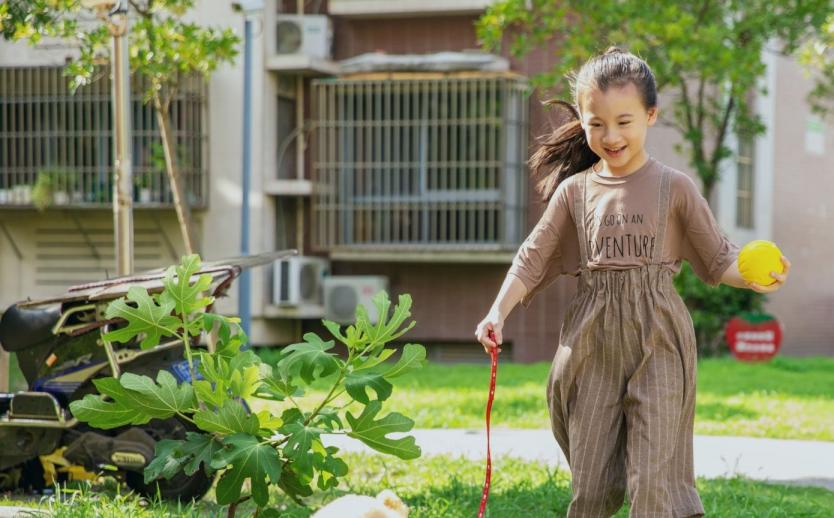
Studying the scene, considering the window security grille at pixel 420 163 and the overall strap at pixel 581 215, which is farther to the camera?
the window security grille at pixel 420 163

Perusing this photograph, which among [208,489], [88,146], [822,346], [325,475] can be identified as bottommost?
[822,346]

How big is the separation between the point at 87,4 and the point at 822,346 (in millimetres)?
19286

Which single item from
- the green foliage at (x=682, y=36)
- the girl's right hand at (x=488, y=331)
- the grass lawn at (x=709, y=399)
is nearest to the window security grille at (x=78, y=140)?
the green foliage at (x=682, y=36)

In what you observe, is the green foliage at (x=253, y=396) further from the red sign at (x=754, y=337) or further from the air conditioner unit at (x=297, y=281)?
the red sign at (x=754, y=337)

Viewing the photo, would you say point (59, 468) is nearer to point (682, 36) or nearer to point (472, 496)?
point (472, 496)

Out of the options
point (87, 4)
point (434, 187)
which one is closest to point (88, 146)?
point (434, 187)

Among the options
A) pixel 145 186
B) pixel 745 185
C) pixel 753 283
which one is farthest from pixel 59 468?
pixel 745 185

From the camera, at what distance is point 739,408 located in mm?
10852

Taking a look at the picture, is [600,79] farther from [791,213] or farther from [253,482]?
[791,213]

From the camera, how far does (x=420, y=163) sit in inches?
704

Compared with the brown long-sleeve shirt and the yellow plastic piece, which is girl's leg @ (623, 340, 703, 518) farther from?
the yellow plastic piece

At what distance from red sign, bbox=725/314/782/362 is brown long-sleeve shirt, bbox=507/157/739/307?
12.9m

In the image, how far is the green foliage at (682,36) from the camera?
50.6 ft

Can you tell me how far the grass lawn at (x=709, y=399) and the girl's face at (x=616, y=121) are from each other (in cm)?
342
